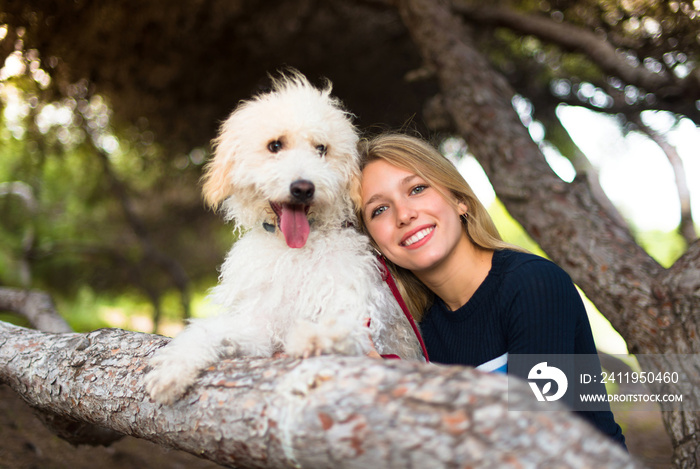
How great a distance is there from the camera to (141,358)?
6.48 ft

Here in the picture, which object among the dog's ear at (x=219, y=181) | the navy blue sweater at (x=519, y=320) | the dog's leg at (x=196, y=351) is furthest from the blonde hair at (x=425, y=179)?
the dog's leg at (x=196, y=351)

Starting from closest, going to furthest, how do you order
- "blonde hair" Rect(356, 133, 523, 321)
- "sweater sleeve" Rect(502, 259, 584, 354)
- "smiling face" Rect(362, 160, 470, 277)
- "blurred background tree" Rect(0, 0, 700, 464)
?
"sweater sleeve" Rect(502, 259, 584, 354)
"smiling face" Rect(362, 160, 470, 277)
"blonde hair" Rect(356, 133, 523, 321)
"blurred background tree" Rect(0, 0, 700, 464)

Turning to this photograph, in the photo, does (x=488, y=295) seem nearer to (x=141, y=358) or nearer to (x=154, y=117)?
(x=141, y=358)

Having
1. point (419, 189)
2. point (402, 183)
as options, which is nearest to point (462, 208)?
point (419, 189)

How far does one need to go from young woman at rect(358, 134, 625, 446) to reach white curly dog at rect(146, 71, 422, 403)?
0.56 ft

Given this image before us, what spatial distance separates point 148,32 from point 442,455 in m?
5.06

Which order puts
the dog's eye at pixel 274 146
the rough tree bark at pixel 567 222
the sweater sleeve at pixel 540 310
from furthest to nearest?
the rough tree bark at pixel 567 222 < the dog's eye at pixel 274 146 < the sweater sleeve at pixel 540 310

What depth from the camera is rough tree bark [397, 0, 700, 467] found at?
2561 millimetres

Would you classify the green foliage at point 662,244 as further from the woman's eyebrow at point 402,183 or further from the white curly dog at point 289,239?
the white curly dog at point 289,239

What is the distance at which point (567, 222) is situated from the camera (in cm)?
322

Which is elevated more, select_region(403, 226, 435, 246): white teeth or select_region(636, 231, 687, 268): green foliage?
select_region(636, 231, 687, 268): green foliage

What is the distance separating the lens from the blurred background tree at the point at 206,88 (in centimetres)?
445

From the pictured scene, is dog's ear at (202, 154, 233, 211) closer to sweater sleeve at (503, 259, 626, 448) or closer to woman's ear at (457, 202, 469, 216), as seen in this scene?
woman's ear at (457, 202, 469, 216)

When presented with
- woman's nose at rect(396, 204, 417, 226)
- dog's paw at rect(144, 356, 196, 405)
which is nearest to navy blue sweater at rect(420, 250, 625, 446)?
woman's nose at rect(396, 204, 417, 226)
